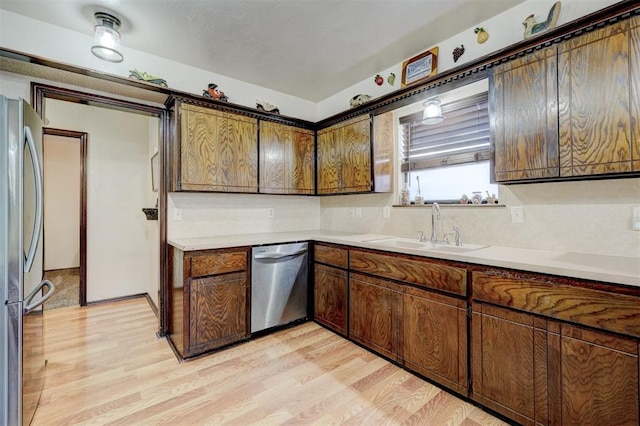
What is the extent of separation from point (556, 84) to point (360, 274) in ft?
5.98

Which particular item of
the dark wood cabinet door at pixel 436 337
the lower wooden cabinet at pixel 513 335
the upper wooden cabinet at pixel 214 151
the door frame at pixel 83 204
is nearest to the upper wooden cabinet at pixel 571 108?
the lower wooden cabinet at pixel 513 335

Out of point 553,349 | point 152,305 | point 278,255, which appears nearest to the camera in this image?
point 553,349

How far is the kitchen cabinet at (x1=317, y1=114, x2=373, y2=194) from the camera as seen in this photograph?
2.96m

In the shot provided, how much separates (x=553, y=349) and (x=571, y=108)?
1297mm

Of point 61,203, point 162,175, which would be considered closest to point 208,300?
point 162,175

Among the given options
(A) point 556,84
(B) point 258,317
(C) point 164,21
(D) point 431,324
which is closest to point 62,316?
(B) point 258,317

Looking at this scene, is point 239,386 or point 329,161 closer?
point 239,386

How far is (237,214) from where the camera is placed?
3.29 meters

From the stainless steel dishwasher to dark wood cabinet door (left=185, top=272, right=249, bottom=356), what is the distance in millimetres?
114

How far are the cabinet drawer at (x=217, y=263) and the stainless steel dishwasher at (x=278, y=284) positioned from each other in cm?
11

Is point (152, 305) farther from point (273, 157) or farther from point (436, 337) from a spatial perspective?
point (436, 337)

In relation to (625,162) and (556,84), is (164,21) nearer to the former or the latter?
(556,84)

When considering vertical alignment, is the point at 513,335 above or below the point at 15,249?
below

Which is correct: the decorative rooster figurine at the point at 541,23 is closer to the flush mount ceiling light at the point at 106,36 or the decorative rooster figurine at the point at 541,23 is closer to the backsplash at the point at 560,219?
the backsplash at the point at 560,219
